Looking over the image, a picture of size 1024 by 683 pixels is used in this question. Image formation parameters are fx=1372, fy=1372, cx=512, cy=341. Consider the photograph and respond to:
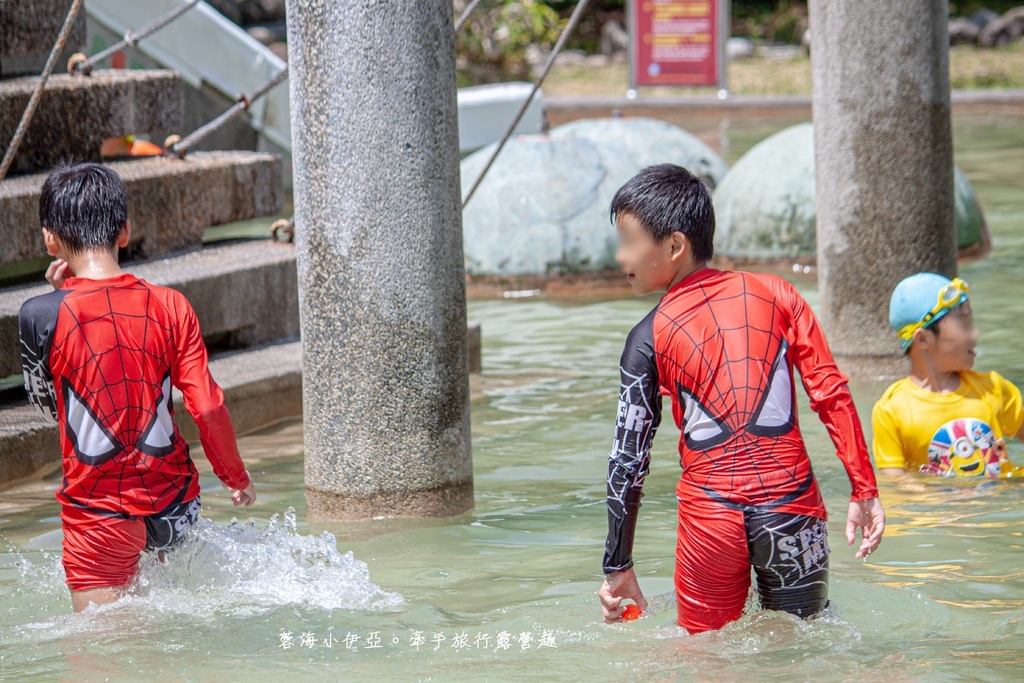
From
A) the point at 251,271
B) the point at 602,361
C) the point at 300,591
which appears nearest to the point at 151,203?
the point at 251,271

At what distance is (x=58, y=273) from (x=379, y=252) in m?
1.41

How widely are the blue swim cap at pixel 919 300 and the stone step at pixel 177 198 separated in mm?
4457

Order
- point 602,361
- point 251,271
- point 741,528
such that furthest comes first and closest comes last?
point 602,361
point 251,271
point 741,528

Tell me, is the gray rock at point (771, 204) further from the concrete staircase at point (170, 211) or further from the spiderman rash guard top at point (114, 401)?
the spiderman rash guard top at point (114, 401)

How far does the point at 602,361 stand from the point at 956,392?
3.50 m

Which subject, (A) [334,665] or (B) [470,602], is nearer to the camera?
(A) [334,665]

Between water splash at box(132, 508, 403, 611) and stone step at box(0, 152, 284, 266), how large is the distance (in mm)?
3045

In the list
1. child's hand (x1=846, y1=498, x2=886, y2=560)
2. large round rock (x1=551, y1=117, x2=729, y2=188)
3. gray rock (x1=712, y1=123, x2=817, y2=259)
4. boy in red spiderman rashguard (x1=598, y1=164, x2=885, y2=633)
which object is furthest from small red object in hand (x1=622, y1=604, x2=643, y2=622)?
large round rock (x1=551, y1=117, x2=729, y2=188)

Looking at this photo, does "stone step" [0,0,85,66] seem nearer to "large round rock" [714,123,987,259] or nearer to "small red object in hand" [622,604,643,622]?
"small red object in hand" [622,604,643,622]

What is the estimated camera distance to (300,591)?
195 inches

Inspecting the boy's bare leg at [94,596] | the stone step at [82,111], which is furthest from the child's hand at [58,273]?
the stone step at [82,111]

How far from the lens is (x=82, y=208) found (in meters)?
4.40

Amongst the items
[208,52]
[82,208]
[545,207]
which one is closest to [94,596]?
[82,208]

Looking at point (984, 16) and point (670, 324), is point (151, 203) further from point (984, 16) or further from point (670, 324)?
point (984, 16)
